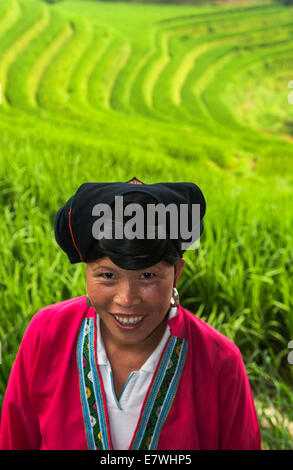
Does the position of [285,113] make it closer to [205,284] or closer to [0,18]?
[0,18]

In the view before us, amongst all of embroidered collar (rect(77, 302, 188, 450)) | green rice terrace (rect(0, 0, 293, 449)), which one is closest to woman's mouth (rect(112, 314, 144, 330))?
embroidered collar (rect(77, 302, 188, 450))

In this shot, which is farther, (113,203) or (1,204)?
(1,204)

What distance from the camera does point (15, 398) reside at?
39.0 inches

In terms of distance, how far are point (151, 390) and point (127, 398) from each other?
53 mm

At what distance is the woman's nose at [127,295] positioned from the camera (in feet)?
2.64

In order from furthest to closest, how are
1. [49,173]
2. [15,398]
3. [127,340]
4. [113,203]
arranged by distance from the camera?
[49,173]
[15,398]
[127,340]
[113,203]

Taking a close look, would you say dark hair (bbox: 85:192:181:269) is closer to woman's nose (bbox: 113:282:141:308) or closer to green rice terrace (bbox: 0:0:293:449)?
woman's nose (bbox: 113:282:141:308)

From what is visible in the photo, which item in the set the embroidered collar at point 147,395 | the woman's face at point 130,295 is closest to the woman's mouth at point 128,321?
the woman's face at point 130,295

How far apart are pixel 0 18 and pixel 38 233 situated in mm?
12893

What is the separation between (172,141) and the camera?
6570mm

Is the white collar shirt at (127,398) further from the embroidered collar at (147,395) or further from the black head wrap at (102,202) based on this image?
the black head wrap at (102,202)

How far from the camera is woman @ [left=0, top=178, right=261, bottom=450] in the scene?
852 mm

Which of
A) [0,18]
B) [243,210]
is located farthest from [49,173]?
[0,18]

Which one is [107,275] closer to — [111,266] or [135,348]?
[111,266]
